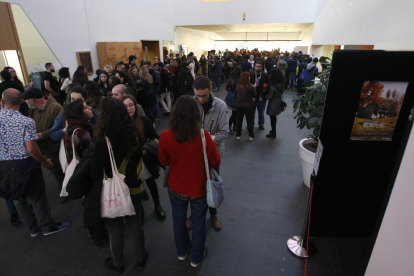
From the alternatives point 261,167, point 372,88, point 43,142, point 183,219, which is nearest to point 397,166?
point 372,88

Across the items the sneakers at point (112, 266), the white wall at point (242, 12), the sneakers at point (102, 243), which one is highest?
the white wall at point (242, 12)

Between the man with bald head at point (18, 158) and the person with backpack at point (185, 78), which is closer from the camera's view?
the man with bald head at point (18, 158)

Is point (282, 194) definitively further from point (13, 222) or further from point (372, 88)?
point (13, 222)

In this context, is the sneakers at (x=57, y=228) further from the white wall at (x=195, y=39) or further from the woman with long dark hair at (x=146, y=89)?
the white wall at (x=195, y=39)

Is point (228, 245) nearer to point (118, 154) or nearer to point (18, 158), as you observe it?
point (118, 154)

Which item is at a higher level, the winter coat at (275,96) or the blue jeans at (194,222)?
the winter coat at (275,96)

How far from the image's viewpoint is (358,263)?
2375 millimetres

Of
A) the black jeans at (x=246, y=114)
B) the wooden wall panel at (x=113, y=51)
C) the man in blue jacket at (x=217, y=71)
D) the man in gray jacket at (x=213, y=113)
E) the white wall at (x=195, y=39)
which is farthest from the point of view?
the white wall at (x=195, y=39)

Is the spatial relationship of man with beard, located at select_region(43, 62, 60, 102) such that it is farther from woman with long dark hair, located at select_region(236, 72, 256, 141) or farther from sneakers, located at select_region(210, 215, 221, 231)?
sneakers, located at select_region(210, 215, 221, 231)

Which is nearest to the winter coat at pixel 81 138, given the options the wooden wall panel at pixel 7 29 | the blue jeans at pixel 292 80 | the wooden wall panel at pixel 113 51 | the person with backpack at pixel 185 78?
the person with backpack at pixel 185 78

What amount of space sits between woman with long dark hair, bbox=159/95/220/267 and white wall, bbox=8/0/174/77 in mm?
6733

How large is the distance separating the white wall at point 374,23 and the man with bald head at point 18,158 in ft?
14.8

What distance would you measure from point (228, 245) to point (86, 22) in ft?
28.0

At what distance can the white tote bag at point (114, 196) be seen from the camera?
6.29 ft
